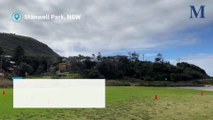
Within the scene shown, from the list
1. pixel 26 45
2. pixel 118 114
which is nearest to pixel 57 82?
pixel 118 114

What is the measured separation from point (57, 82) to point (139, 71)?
70.2 meters

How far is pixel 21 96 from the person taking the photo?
106 feet

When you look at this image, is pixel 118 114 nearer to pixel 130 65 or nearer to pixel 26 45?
pixel 130 65

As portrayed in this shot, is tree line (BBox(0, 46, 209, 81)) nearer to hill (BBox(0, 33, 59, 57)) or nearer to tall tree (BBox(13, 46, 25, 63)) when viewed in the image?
tall tree (BBox(13, 46, 25, 63))

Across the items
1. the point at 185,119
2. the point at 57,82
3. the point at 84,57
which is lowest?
the point at 185,119
